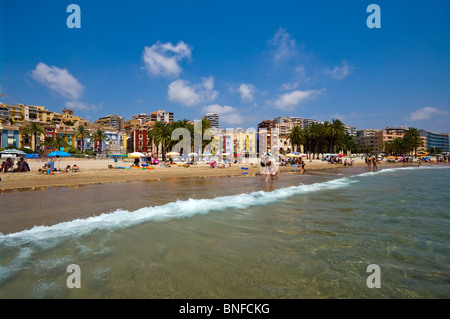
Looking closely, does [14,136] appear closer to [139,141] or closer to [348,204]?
[139,141]

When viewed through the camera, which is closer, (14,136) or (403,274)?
(403,274)

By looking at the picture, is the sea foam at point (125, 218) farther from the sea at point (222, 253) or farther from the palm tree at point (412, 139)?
the palm tree at point (412, 139)

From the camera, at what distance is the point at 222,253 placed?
4.96 meters

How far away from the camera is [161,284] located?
12.3 feet

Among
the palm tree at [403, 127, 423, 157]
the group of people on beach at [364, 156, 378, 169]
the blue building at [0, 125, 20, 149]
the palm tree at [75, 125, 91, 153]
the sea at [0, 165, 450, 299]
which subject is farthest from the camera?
the palm tree at [403, 127, 423, 157]

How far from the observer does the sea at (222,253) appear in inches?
145

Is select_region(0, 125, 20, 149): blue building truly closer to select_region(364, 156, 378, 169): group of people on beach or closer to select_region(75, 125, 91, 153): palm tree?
select_region(75, 125, 91, 153): palm tree

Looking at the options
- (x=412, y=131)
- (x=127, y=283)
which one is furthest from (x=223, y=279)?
(x=412, y=131)

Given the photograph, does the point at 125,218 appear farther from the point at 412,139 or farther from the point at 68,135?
the point at 412,139

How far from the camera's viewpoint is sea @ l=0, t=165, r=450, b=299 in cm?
368

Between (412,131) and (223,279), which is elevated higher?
(412,131)

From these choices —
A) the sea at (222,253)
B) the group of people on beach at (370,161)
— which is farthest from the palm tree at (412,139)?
the sea at (222,253)

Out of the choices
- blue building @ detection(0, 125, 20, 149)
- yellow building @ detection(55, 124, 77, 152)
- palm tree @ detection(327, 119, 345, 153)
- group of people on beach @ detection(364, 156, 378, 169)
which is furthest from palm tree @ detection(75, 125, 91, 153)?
group of people on beach @ detection(364, 156, 378, 169)
